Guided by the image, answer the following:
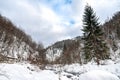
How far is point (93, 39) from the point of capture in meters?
29.8

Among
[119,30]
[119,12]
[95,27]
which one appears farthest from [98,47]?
[119,12]

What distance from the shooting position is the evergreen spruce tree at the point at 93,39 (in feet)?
96.2

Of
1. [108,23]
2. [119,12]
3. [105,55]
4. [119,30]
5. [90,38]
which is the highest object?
[119,12]

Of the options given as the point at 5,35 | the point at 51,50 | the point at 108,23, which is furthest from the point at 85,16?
the point at 51,50

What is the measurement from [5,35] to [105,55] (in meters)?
42.1

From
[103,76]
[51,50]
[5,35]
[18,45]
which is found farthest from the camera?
[51,50]

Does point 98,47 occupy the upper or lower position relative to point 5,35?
lower

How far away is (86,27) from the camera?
30641 mm

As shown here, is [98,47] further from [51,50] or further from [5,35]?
[51,50]

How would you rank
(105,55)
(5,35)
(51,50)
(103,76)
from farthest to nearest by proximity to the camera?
(51,50)
(5,35)
(105,55)
(103,76)

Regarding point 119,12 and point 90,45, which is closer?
point 90,45

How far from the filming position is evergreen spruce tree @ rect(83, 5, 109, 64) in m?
29.3

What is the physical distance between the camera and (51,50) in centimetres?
19638

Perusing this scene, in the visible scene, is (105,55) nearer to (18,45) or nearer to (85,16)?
(85,16)
